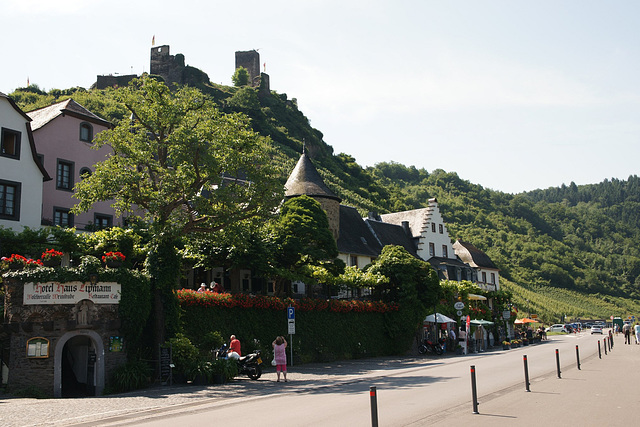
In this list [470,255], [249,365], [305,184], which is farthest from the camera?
[470,255]

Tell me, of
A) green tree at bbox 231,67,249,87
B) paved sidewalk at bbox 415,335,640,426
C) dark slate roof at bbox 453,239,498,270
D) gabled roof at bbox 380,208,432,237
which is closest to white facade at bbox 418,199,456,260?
gabled roof at bbox 380,208,432,237

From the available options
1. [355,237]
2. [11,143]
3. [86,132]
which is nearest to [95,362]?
[11,143]

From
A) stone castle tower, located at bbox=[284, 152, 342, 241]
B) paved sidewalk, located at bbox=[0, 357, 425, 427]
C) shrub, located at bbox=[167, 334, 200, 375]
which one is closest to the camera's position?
paved sidewalk, located at bbox=[0, 357, 425, 427]

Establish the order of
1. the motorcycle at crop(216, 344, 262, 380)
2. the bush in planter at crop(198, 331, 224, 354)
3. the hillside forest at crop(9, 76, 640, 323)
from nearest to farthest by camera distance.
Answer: the motorcycle at crop(216, 344, 262, 380) → the bush in planter at crop(198, 331, 224, 354) → the hillside forest at crop(9, 76, 640, 323)

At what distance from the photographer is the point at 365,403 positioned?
14.1 meters

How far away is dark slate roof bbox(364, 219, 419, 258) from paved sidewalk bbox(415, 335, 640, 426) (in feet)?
110

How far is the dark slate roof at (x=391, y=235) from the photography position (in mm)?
52656

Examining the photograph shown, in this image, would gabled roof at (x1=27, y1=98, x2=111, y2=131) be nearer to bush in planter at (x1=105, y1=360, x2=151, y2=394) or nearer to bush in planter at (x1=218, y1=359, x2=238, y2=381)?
bush in planter at (x1=105, y1=360, x2=151, y2=394)

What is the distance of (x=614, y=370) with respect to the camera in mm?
21703

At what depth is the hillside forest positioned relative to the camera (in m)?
110

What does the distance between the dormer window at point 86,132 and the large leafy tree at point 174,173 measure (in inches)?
561

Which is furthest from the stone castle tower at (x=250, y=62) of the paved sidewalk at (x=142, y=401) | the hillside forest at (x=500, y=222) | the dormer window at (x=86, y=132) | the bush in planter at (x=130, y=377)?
the bush in planter at (x=130, y=377)

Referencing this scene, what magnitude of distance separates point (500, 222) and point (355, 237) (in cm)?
10898

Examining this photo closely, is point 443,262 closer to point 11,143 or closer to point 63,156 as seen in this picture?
point 63,156
